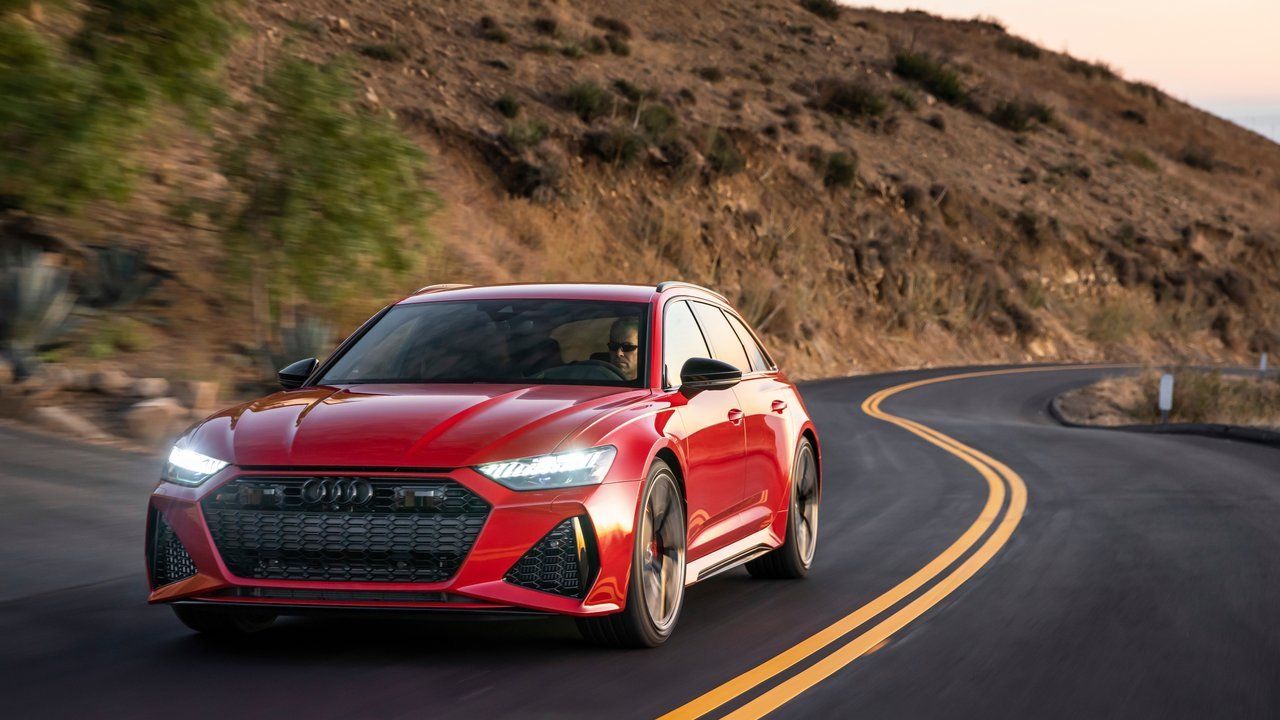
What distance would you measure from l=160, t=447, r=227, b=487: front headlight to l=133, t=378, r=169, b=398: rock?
7288 millimetres

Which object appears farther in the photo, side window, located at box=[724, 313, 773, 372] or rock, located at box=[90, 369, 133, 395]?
rock, located at box=[90, 369, 133, 395]

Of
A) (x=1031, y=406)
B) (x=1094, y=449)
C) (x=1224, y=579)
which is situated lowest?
(x=1031, y=406)

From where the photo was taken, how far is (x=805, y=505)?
904 centimetres

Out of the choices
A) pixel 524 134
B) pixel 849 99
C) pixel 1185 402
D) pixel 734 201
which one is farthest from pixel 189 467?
pixel 849 99

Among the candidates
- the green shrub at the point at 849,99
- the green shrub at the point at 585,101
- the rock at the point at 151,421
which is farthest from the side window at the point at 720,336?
the green shrub at the point at 849,99

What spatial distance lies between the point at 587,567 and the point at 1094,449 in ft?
47.9

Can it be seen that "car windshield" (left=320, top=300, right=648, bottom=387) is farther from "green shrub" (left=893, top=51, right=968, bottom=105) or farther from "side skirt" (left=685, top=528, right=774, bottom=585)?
"green shrub" (left=893, top=51, right=968, bottom=105)

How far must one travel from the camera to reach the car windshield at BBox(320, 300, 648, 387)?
23.0 feet

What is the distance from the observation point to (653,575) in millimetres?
6445

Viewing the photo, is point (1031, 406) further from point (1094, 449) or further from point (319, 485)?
point (319, 485)

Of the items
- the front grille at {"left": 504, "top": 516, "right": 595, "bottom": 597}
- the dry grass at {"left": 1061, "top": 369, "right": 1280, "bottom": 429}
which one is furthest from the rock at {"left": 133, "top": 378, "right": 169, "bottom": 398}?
the dry grass at {"left": 1061, "top": 369, "right": 1280, "bottom": 429}

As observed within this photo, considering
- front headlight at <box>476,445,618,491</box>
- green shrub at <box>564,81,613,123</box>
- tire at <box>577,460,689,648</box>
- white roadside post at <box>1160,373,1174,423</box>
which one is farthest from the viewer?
green shrub at <box>564,81,613,123</box>

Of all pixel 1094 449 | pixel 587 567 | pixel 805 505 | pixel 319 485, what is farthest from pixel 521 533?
pixel 1094 449

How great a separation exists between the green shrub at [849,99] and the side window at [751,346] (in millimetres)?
53190
